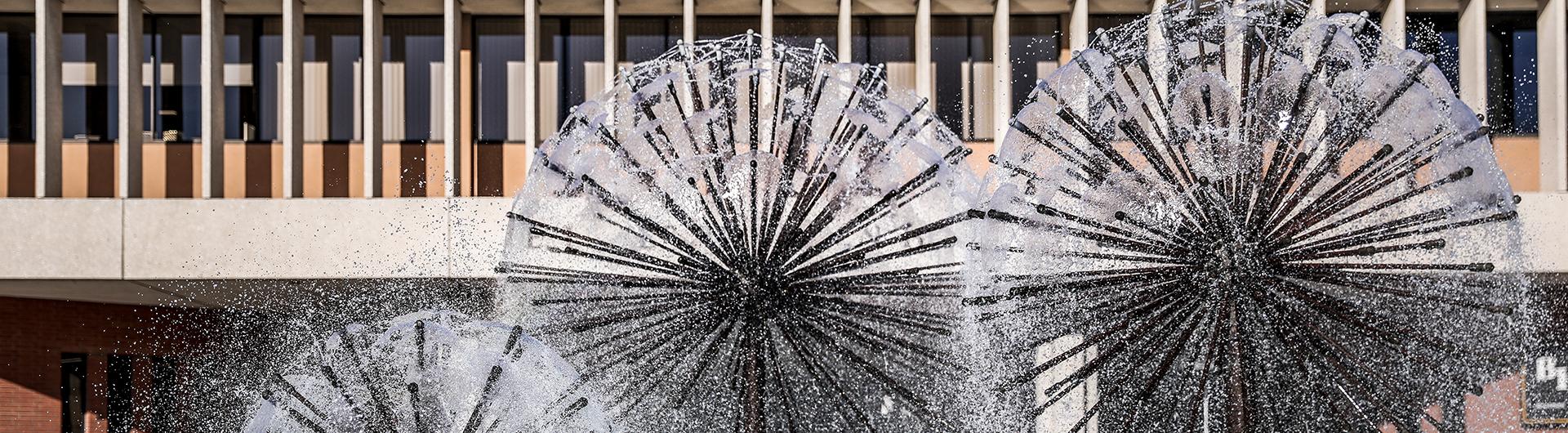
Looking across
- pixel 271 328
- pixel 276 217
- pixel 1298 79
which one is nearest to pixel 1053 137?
pixel 1298 79

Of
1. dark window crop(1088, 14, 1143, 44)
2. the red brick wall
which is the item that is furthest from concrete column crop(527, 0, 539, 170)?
dark window crop(1088, 14, 1143, 44)

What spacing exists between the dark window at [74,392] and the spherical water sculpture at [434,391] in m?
15.3

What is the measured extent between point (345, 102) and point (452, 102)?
7.17ft

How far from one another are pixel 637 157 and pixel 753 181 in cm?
94

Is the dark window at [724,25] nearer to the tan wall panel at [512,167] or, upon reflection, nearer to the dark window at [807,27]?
the dark window at [807,27]

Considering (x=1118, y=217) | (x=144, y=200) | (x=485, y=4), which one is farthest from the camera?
(x=485, y=4)

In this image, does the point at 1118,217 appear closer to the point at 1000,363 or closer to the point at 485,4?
the point at 1000,363

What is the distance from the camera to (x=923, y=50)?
1889 centimetres

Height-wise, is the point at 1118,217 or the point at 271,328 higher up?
the point at 1118,217

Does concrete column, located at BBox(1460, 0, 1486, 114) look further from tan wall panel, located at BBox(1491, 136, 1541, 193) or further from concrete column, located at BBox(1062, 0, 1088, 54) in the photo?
concrete column, located at BBox(1062, 0, 1088, 54)

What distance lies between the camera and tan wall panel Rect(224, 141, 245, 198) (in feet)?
65.5

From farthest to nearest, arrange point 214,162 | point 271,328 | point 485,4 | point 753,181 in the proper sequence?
point 271,328 < point 485,4 < point 214,162 < point 753,181

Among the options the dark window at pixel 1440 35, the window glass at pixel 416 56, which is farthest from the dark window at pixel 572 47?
the dark window at pixel 1440 35

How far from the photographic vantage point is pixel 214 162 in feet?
61.6
